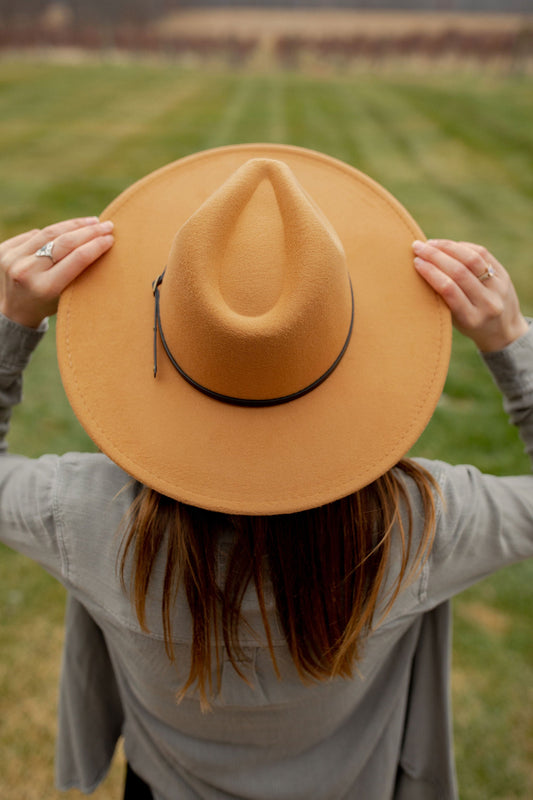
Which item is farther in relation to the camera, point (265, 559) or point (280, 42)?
point (280, 42)

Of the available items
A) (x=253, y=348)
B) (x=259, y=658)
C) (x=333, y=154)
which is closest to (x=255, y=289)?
(x=253, y=348)

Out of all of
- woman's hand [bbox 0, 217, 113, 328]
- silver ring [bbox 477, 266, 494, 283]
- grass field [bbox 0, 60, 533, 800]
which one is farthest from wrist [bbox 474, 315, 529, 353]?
grass field [bbox 0, 60, 533, 800]

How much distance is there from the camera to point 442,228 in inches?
309

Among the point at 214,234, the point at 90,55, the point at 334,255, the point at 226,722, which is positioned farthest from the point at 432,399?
the point at 90,55

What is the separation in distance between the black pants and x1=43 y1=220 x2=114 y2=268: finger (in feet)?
4.42

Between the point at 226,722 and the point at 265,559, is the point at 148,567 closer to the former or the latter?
the point at 265,559

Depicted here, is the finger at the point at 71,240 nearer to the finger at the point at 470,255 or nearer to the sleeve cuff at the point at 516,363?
the finger at the point at 470,255

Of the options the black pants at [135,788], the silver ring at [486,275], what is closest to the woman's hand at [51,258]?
the silver ring at [486,275]

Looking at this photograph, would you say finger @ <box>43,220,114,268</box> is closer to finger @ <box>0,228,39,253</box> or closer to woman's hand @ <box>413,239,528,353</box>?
finger @ <box>0,228,39,253</box>

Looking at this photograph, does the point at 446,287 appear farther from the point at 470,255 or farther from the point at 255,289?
the point at 255,289

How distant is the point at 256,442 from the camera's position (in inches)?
38.4

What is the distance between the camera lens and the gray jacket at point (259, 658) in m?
1.08

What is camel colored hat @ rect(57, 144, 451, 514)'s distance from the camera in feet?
2.98

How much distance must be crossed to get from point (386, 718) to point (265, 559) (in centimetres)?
68
